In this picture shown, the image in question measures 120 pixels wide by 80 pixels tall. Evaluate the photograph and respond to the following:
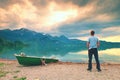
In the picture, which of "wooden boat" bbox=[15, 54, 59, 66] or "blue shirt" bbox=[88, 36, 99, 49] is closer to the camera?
"blue shirt" bbox=[88, 36, 99, 49]

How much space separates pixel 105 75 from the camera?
22578 millimetres

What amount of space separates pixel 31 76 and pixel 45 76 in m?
1.19

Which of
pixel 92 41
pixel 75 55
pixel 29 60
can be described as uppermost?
pixel 75 55

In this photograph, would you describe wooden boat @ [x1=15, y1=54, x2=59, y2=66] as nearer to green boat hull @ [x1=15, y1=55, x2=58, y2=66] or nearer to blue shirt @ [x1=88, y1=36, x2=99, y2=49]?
green boat hull @ [x1=15, y1=55, x2=58, y2=66]

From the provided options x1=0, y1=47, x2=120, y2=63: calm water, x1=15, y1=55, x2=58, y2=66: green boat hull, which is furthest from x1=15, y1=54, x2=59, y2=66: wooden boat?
x1=0, y1=47, x2=120, y2=63: calm water

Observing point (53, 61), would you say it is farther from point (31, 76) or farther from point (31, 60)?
point (31, 76)

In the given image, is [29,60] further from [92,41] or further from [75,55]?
[75,55]

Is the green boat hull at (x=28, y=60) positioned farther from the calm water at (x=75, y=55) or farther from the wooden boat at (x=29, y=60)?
the calm water at (x=75, y=55)

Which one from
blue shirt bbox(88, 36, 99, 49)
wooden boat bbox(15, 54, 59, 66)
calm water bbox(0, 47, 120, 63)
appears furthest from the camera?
calm water bbox(0, 47, 120, 63)

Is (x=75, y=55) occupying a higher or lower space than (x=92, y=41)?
higher

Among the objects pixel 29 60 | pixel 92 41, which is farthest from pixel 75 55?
pixel 92 41

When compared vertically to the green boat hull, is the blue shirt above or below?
above

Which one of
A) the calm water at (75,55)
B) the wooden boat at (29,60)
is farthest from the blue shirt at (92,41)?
the calm water at (75,55)

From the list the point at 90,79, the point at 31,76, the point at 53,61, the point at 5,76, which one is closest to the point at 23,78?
the point at 31,76
